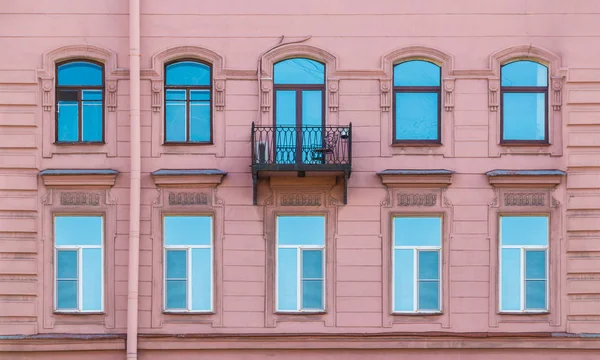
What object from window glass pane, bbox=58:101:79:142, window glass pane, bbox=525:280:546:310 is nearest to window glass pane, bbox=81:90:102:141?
window glass pane, bbox=58:101:79:142

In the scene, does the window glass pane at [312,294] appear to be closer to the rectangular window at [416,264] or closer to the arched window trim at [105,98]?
the rectangular window at [416,264]

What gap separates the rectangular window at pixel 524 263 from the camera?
14180 millimetres

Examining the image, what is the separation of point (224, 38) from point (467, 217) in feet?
15.6

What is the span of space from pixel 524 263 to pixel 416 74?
3434 millimetres

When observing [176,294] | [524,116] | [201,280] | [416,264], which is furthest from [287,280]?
[524,116]

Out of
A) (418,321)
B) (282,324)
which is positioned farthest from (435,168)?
(282,324)

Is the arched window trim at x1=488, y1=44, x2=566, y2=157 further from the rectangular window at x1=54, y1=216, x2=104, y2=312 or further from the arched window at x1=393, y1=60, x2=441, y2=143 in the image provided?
the rectangular window at x1=54, y1=216, x2=104, y2=312

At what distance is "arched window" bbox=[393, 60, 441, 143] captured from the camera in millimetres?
14320

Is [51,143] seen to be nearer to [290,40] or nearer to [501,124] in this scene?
[290,40]

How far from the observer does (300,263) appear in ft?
46.7

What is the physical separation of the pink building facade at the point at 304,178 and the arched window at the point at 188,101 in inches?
1.3

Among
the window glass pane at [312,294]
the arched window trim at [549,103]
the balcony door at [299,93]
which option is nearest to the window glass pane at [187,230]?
the window glass pane at [312,294]

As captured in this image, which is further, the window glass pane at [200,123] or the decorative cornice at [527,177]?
the window glass pane at [200,123]

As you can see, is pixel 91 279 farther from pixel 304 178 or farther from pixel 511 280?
pixel 511 280
